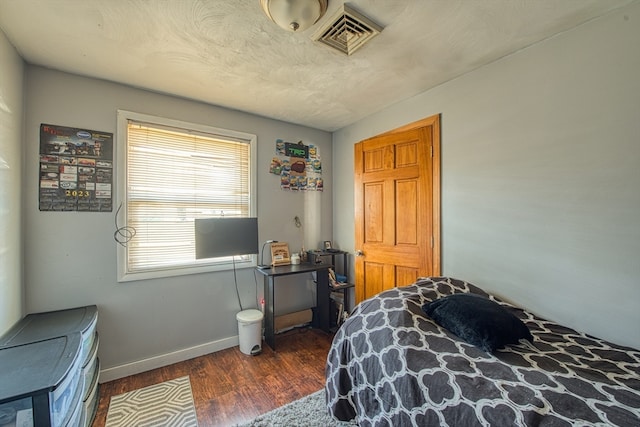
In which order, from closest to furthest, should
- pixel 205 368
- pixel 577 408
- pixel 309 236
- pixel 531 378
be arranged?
pixel 577 408
pixel 531 378
pixel 205 368
pixel 309 236

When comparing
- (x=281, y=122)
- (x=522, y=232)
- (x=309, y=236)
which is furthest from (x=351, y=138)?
(x=522, y=232)

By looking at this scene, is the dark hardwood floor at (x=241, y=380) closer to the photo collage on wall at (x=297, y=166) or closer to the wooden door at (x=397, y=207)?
the wooden door at (x=397, y=207)

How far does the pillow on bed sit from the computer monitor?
1.87 m

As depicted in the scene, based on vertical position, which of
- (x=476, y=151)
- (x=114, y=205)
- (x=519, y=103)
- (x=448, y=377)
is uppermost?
(x=519, y=103)

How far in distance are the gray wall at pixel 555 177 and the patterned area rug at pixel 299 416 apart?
58.5 inches

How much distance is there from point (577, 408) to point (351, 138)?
298 centimetres

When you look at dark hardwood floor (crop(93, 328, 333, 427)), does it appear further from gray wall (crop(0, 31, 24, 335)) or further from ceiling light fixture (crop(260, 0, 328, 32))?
ceiling light fixture (crop(260, 0, 328, 32))

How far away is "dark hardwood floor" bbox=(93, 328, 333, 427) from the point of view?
191 cm

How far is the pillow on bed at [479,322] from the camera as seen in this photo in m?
1.40

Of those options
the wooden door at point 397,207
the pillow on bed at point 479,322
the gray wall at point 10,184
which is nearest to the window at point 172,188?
the gray wall at point 10,184

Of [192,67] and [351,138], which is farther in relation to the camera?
[351,138]

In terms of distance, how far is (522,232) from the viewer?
1.88m

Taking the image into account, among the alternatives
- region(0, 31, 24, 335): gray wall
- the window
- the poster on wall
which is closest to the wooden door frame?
the window

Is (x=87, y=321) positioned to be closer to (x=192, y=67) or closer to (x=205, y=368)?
(x=205, y=368)
